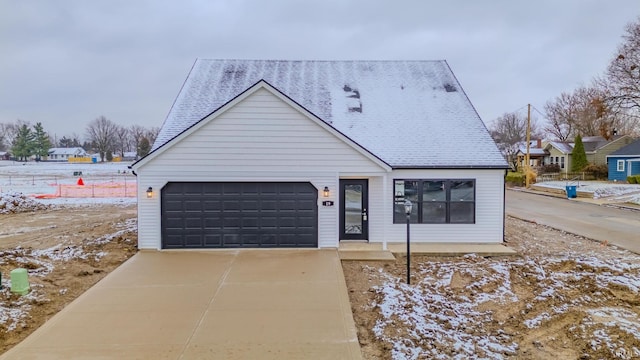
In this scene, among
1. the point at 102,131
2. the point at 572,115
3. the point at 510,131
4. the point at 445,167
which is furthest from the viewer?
the point at 102,131

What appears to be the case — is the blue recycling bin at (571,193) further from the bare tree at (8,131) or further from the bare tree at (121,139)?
the bare tree at (8,131)

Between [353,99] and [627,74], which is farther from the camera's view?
[627,74]

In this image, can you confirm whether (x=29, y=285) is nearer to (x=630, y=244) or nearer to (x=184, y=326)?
(x=184, y=326)

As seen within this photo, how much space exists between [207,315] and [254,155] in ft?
18.4

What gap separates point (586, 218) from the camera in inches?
720

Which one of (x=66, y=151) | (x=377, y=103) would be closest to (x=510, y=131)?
(x=377, y=103)

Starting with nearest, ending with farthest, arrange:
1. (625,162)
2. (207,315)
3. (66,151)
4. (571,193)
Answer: (207,315) < (571,193) < (625,162) < (66,151)

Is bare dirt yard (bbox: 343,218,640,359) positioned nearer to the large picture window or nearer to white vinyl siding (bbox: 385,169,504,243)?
white vinyl siding (bbox: 385,169,504,243)

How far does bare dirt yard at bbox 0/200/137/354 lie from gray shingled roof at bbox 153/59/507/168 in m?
3.64

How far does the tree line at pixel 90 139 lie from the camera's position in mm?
85375

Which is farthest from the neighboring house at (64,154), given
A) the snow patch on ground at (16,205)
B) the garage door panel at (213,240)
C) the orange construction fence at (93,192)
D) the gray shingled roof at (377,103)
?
the garage door panel at (213,240)

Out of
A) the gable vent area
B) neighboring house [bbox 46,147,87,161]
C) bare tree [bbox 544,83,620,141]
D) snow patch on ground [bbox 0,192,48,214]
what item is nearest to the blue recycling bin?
the gable vent area

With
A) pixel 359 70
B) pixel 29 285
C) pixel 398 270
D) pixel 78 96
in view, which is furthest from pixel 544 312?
pixel 78 96

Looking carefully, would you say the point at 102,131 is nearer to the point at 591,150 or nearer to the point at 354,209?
the point at 591,150
